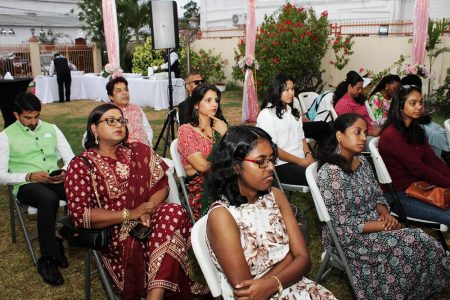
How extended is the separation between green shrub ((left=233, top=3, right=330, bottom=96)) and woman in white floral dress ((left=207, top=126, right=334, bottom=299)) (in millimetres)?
8429

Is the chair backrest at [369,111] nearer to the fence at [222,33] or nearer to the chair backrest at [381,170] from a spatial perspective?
the chair backrest at [381,170]

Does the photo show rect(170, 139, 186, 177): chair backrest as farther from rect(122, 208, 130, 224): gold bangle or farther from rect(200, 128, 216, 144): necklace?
rect(122, 208, 130, 224): gold bangle

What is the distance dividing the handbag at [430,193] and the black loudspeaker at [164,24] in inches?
159

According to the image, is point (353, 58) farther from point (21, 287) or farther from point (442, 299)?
point (21, 287)

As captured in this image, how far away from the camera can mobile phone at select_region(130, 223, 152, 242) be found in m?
2.52

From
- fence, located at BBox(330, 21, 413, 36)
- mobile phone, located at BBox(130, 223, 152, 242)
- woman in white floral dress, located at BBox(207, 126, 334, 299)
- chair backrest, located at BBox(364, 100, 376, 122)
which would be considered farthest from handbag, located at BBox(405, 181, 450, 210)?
fence, located at BBox(330, 21, 413, 36)

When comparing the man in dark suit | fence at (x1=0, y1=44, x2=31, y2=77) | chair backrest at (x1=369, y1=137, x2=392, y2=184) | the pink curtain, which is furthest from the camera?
fence at (x1=0, y1=44, x2=31, y2=77)

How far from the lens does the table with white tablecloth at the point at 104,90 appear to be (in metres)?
10.6

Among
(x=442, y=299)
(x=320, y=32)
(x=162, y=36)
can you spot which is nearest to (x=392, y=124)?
(x=442, y=299)

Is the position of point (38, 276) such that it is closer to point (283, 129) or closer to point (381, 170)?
point (283, 129)

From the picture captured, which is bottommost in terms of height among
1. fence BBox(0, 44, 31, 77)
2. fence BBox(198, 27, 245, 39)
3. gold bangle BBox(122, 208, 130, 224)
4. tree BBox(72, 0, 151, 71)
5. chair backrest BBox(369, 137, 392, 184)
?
gold bangle BBox(122, 208, 130, 224)

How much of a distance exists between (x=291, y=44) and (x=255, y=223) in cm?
906

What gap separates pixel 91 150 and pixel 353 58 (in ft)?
33.7

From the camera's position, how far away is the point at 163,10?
597cm
